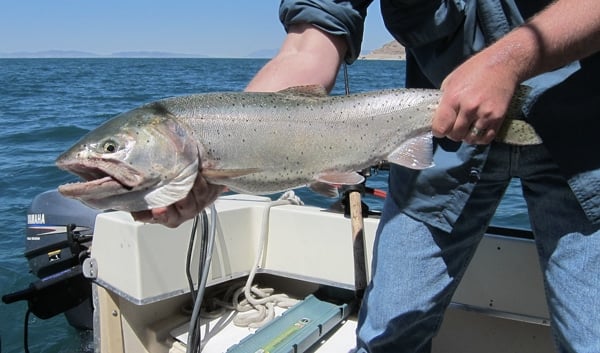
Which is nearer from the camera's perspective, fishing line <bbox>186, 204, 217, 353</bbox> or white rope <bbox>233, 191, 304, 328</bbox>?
fishing line <bbox>186, 204, 217, 353</bbox>

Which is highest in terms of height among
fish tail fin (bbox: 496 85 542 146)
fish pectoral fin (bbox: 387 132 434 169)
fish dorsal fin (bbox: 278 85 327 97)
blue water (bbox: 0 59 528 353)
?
fish dorsal fin (bbox: 278 85 327 97)

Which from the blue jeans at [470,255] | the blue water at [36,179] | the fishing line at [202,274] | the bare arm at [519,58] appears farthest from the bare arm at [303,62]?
the blue water at [36,179]

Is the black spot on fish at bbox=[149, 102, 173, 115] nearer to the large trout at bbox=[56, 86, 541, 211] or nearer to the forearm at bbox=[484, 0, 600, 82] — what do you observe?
the large trout at bbox=[56, 86, 541, 211]

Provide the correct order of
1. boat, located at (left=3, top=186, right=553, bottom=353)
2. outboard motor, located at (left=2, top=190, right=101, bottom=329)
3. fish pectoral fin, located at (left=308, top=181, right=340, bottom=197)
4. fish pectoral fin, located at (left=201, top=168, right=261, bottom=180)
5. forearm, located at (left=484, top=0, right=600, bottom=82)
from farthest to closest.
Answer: outboard motor, located at (left=2, top=190, right=101, bottom=329), boat, located at (left=3, top=186, right=553, bottom=353), fish pectoral fin, located at (left=308, top=181, right=340, bottom=197), fish pectoral fin, located at (left=201, top=168, right=261, bottom=180), forearm, located at (left=484, top=0, right=600, bottom=82)

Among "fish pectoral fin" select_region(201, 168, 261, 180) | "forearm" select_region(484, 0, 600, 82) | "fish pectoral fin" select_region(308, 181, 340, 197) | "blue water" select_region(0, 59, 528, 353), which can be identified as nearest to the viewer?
"forearm" select_region(484, 0, 600, 82)

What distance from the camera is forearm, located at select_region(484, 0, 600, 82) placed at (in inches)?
69.6

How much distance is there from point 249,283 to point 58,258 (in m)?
1.24

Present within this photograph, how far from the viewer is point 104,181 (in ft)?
6.10

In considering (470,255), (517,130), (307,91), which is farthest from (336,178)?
(470,255)

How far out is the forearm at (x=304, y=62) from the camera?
7.73ft

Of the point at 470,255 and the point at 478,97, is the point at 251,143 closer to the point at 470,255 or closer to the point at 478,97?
the point at 478,97

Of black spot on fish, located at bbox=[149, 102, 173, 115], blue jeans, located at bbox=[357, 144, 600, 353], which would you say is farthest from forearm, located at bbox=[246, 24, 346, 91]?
blue jeans, located at bbox=[357, 144, 600, 353]

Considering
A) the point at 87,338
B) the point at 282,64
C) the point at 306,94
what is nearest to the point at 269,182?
the point at 306,94

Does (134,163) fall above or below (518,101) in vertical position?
below
